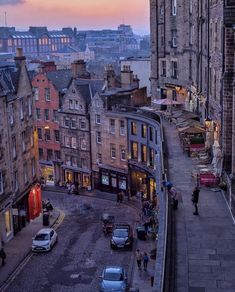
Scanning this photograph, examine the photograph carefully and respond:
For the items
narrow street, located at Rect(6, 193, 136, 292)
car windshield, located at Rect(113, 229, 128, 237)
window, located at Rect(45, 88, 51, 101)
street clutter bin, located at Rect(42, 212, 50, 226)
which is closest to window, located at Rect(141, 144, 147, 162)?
narrow street, located at Rect(6, 193, 136, 292)

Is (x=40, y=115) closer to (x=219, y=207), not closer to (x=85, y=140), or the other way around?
(x=85, y=140)

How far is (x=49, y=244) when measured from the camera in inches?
1811

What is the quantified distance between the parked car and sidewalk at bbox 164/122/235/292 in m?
7.19

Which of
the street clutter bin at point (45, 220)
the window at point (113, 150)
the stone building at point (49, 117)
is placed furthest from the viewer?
the stone building at point (49, 117)

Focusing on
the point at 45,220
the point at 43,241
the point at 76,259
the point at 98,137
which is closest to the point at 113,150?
Answer: the point at 98,137

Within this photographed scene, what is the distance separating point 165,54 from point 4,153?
3094 cm

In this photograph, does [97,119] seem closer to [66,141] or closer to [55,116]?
[66,141]

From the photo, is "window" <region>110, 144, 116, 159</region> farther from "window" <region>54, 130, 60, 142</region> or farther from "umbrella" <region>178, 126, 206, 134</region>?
"umbrella" <region>178, 126, 206, 134</region>

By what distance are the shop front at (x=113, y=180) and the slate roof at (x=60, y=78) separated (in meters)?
14.9

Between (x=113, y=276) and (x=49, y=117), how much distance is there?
148ft

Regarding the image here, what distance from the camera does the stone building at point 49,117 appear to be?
77.8m

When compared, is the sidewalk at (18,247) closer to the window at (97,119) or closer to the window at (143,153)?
the window at (143,153)

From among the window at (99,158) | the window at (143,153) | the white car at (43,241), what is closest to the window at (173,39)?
the window at (143,153)

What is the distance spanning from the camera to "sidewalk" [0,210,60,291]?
41.6 m
